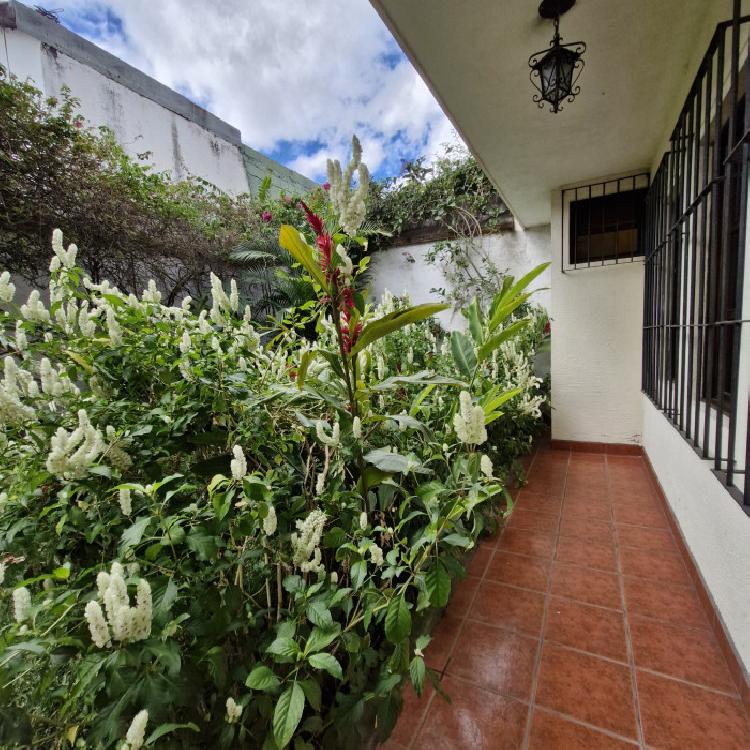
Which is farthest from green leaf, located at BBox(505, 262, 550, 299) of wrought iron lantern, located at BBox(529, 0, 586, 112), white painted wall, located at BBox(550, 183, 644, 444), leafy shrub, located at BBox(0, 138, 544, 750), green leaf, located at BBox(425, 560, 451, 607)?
white painted wall, located at BBox(550, 183, 644, 444)

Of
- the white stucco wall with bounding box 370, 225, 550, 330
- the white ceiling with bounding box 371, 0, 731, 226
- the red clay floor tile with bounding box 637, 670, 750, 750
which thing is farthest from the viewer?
the white stucco wall with bounding box 370, 225, 550, 330

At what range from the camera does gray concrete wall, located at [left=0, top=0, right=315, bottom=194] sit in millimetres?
3623

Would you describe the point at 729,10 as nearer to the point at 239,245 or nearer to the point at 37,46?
the point at 239,245

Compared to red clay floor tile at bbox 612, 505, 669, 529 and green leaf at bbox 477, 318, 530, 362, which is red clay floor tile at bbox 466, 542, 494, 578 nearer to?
red clay floor tile at bbox 612, 505, 669, 529

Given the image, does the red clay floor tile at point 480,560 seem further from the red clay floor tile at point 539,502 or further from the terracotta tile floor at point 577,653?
the red clay floor tile at point 539,502

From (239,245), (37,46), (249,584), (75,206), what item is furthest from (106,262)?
(249,584)

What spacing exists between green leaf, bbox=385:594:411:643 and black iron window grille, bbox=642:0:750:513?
102 cm

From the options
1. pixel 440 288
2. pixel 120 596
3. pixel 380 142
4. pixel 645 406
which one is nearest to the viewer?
pixel 120 596

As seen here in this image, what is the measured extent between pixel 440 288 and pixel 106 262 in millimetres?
3651

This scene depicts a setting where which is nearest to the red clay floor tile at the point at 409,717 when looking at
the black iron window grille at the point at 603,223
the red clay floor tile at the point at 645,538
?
the red clay floor tile at the point at 645,538

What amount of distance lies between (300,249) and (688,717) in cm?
180

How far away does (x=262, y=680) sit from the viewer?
29.5 inches

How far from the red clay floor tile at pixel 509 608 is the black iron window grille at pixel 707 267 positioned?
90cm

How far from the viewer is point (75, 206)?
3170mm
